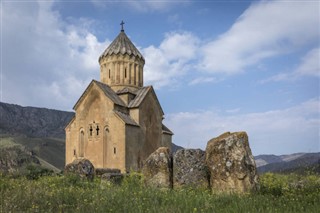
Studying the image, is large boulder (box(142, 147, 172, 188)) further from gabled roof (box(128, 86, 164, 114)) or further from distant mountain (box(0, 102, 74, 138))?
distant mountain (box(0, 102, 74, 138))

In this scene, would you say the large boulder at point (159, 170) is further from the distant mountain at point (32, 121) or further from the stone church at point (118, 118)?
the distant mountain at point (32, 121)

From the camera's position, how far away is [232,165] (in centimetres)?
863

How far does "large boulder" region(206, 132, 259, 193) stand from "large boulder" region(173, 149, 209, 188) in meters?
0.25

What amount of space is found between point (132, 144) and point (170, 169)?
45.7ft

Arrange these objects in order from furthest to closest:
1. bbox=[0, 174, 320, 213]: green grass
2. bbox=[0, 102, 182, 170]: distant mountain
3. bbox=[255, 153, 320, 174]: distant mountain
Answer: bbox=[0, 102, 182, 170]: distant mountain, bbox=[255, 153, 320, 174]: distant mountain, bbox=[0, 174, 320, 213]: green grass

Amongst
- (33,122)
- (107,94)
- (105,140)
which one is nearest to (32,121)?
(33,122)

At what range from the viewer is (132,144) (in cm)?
2352

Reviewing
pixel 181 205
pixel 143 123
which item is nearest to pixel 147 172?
pixel 181 205

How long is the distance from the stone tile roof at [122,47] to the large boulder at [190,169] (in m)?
19.2

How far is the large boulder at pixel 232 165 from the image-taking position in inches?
334

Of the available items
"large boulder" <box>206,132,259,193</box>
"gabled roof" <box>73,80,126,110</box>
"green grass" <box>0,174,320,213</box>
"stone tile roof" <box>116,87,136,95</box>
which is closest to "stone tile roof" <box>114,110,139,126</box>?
"gabled roof" <box>73,80,126,110</box>

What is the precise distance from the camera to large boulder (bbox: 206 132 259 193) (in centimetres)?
849

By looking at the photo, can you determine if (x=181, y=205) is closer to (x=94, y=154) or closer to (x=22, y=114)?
(x=94, y=154)

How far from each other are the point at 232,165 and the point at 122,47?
69.3 feet
